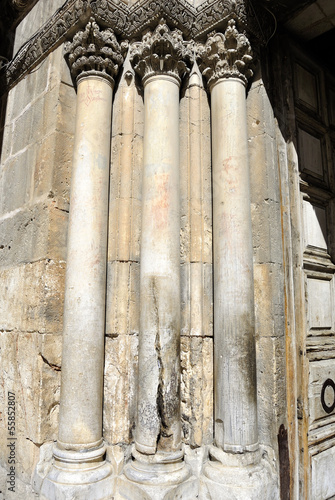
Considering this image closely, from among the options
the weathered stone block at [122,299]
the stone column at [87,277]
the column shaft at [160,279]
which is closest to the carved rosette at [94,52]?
the stone column at [87,277]

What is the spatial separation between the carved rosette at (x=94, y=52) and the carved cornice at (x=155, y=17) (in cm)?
10

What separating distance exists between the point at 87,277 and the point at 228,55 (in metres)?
2.03

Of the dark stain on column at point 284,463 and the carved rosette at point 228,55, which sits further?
the carved rosette at point 228,55

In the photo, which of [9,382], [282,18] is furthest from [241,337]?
[282,18]

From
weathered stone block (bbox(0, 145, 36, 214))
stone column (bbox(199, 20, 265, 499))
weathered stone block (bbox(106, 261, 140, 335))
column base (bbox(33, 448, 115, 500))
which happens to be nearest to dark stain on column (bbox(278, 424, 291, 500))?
stone column (bbox(199, 20, 265, 499))

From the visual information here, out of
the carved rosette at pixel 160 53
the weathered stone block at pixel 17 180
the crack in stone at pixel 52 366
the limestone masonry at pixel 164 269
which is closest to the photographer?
the limestone masonry at pixel 164 269

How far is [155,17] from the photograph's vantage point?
300cm

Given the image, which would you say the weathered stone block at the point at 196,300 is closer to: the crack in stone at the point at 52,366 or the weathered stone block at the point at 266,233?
the weathered stone block at the point at 266,233

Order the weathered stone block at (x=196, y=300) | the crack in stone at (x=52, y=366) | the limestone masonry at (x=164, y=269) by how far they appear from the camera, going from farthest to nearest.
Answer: the weathered stone block at (x=196, y=300) < the crack in stone at (x=52, y=366) < the limestone masonry at (x=164, y=269)

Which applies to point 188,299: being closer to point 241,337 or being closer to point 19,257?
point 241,337

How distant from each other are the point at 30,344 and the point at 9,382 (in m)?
0.42

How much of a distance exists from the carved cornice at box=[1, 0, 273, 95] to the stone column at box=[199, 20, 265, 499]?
0.12m

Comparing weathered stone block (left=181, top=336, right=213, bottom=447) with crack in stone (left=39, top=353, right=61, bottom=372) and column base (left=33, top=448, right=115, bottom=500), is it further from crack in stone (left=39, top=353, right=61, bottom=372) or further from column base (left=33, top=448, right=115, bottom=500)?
crack in stone (left=39, top=353, right=61, bottom=372)

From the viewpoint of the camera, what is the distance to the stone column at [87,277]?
250 centimetres
